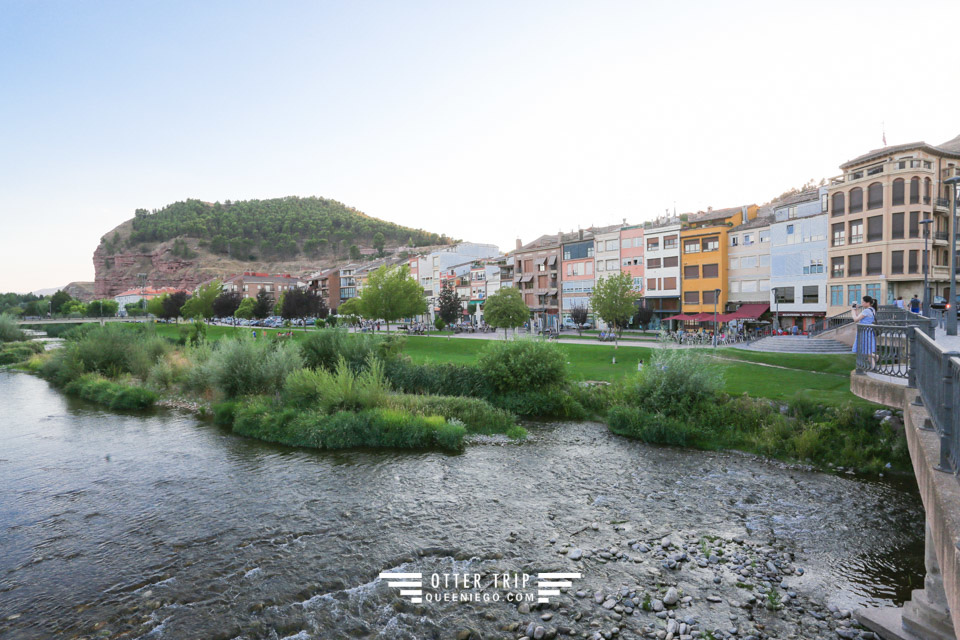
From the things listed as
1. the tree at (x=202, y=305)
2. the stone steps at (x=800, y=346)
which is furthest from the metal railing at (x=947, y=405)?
the tree at (x=202, y=305)

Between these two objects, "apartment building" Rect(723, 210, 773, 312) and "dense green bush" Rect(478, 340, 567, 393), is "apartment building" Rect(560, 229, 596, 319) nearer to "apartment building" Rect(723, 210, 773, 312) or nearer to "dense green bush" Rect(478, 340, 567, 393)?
"apartment building" Rect(723, 210, 773, 312)

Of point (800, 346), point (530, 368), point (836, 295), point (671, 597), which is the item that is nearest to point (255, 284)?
point (530, 368)

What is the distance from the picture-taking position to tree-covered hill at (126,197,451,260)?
173625 mm

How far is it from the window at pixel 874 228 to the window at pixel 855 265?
5.51 ft

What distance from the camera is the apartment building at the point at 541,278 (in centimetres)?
7375

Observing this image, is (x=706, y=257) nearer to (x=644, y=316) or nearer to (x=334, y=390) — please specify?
(x=644, y=316)

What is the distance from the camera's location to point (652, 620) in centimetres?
873

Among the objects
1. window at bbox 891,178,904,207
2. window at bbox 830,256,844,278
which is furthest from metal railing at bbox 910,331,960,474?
window at bbox 830,256,844,278

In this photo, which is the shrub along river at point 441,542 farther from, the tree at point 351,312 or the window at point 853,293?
the tree at point 351,312

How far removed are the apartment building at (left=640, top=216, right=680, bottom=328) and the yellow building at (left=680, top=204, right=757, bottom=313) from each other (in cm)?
80

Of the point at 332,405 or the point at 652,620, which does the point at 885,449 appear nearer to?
the point at 652,620

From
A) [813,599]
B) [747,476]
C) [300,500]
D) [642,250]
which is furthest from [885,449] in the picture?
[642,250]

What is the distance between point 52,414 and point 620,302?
43.8 metres

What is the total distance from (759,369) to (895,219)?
82.6 ft
